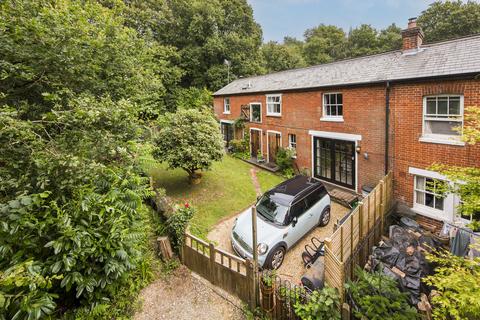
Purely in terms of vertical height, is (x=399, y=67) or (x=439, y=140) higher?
(x=399, y=67)

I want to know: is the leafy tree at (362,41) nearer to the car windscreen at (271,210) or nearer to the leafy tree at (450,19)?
the leafy tree at (450,19)

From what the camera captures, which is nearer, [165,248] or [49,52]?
[49,52]

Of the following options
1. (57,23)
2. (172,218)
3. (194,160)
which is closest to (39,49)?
(57,23)

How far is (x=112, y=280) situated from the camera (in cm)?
479

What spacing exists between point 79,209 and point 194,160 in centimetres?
688

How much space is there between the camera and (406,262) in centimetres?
633

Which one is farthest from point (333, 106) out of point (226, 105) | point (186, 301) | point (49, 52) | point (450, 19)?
point (450, 19)

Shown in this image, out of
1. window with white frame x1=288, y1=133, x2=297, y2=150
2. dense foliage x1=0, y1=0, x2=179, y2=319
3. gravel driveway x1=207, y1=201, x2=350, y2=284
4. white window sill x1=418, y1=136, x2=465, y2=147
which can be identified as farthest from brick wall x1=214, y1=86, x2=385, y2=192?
dense foliage x1=0, y1=0, x2=179, y2=319

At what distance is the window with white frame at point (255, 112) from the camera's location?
18.4m

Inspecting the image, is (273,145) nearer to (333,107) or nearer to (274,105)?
(274,105)

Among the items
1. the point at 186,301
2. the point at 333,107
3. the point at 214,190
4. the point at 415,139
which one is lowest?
the point at 186,301

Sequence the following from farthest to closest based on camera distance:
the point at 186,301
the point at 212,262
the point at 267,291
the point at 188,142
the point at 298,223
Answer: the point at 188,142 → the point at 298,223 → the point at 212,262 → the point at 186,301 → the point at 267,291

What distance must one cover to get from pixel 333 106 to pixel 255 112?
7.59 meters

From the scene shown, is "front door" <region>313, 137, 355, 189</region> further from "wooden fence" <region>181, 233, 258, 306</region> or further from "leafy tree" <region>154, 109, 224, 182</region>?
"wooden fence" <region>181, 233, 258, 306</region>
